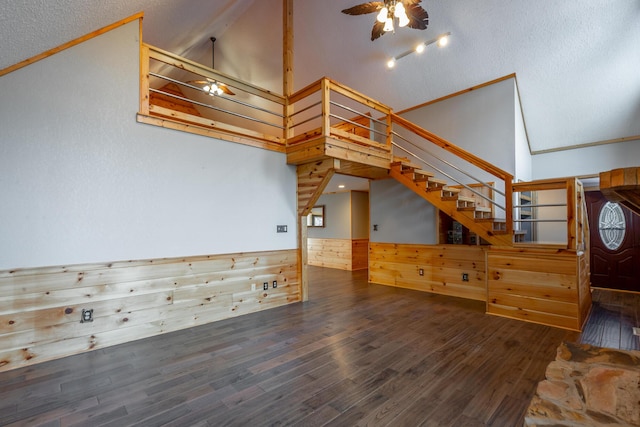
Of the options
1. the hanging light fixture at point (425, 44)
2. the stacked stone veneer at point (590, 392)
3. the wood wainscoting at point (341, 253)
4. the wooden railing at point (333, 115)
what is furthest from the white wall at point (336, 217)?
the stacked stone veneer at point (590, 392)

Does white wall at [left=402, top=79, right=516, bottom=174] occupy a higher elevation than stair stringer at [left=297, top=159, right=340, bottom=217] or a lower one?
higher

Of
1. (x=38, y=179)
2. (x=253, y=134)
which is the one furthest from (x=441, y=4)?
(x=38, y=179)

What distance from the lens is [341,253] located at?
8219 millimetres

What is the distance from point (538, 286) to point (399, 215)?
2650 mm

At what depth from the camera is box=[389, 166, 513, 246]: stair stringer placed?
12.8 ft

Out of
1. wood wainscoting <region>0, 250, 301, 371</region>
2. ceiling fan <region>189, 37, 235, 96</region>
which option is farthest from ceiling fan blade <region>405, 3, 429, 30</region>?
wood wainscoting <region>0, 250, 301, 371</region>

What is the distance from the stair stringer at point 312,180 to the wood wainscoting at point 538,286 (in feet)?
8.05

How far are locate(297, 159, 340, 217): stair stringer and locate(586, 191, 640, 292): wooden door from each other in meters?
5.50

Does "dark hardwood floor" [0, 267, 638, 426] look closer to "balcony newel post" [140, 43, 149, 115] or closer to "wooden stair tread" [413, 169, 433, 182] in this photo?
"wooden stair tread" [413, 169, 433, 182]

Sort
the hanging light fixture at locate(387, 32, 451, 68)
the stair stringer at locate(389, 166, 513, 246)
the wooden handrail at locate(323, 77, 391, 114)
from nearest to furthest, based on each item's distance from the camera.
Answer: the stair stringer at locate(389, 166, 513, 246) → the wooden handrail at locate(323, 77, 391, 114) → the hanging light fixture at locate(387, 32, 451, 68)

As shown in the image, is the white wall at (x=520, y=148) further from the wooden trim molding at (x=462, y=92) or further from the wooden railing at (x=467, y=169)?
the wooden railing at (x=467, y=169)

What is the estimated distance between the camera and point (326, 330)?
11.4 ft

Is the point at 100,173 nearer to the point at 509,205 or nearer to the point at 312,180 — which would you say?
the point at 312,180

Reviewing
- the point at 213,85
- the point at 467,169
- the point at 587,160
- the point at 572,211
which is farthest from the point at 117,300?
the point at 587,160
